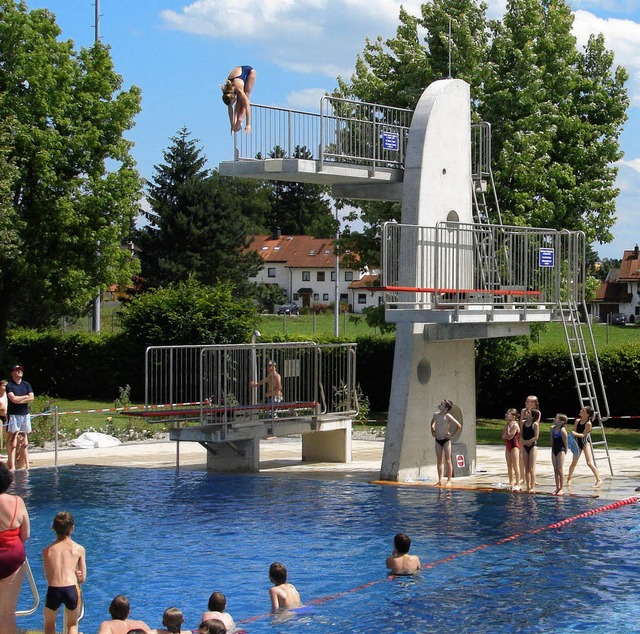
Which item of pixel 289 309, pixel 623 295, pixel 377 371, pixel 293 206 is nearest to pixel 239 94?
pixel 377 371

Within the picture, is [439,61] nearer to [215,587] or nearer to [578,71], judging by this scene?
[578,71]

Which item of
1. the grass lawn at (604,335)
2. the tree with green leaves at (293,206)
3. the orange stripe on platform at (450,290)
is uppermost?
the tree with green leaves at (293,206)

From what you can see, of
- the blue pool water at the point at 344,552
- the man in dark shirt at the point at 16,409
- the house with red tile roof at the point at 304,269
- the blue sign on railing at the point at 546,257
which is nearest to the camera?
the blue pool water at the point at 344,552

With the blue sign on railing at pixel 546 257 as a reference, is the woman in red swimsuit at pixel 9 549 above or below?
below

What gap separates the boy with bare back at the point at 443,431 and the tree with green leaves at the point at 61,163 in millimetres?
25103

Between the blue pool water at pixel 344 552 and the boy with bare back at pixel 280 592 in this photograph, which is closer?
the boy with bare back at pixel 280 592

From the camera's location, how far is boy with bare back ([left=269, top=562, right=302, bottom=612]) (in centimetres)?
1264

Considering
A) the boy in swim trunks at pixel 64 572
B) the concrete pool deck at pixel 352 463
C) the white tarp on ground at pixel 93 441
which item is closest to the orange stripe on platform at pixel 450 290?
the concrete pool deck at pixel 352 463

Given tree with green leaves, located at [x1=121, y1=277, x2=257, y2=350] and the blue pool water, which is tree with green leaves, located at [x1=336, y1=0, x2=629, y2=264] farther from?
the blue pool water

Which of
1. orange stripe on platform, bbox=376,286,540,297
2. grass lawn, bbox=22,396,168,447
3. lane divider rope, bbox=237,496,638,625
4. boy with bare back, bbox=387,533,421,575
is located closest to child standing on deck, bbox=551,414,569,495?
lane divider rope, bbox=237,496,638,625

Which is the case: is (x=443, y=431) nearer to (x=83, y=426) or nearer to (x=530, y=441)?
(x=530, y=441)

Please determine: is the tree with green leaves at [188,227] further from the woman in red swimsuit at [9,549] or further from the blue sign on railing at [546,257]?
the woman in red swimsuit at [9,549]

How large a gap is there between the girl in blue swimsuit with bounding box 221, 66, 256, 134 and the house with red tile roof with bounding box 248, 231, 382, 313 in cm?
9985

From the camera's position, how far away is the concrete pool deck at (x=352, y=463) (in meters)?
22.4
